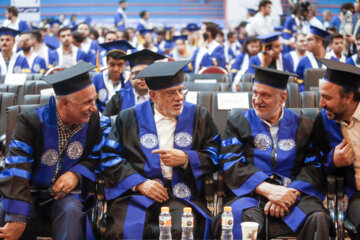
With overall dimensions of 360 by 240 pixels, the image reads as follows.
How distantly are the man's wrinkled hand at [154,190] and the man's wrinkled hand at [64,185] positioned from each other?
0.44 m

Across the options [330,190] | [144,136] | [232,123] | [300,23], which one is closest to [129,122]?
[144,136]

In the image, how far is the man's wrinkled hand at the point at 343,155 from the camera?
2.95 m

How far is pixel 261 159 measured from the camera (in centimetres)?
318

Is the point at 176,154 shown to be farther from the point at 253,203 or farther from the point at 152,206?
the point at 253,203

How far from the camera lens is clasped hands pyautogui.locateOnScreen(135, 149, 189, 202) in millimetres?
2977

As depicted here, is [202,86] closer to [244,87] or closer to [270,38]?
[244,87]

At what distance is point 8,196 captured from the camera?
106 inches

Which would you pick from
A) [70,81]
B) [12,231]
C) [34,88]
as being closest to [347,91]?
→ [70,81]

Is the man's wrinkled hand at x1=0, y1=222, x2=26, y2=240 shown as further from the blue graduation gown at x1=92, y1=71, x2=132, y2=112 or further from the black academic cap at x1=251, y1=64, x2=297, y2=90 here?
the blue graduation gown at x1=92, y1=71, x2=132, y2=112

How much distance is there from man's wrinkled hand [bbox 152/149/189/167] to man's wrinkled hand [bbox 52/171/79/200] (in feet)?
1.86

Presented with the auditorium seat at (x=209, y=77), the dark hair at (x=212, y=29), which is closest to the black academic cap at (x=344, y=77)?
the auditorium seat at (x=209, y=77)

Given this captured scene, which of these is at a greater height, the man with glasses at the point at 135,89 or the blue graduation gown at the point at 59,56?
the blue graduation gown at the point at 59,56

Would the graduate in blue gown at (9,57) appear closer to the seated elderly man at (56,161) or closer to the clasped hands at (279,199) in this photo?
the seated elderly man at (56,161)

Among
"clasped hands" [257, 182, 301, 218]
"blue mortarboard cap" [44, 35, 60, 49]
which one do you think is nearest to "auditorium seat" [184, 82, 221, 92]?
"clasped hands" [257, 182, 301, 218]
